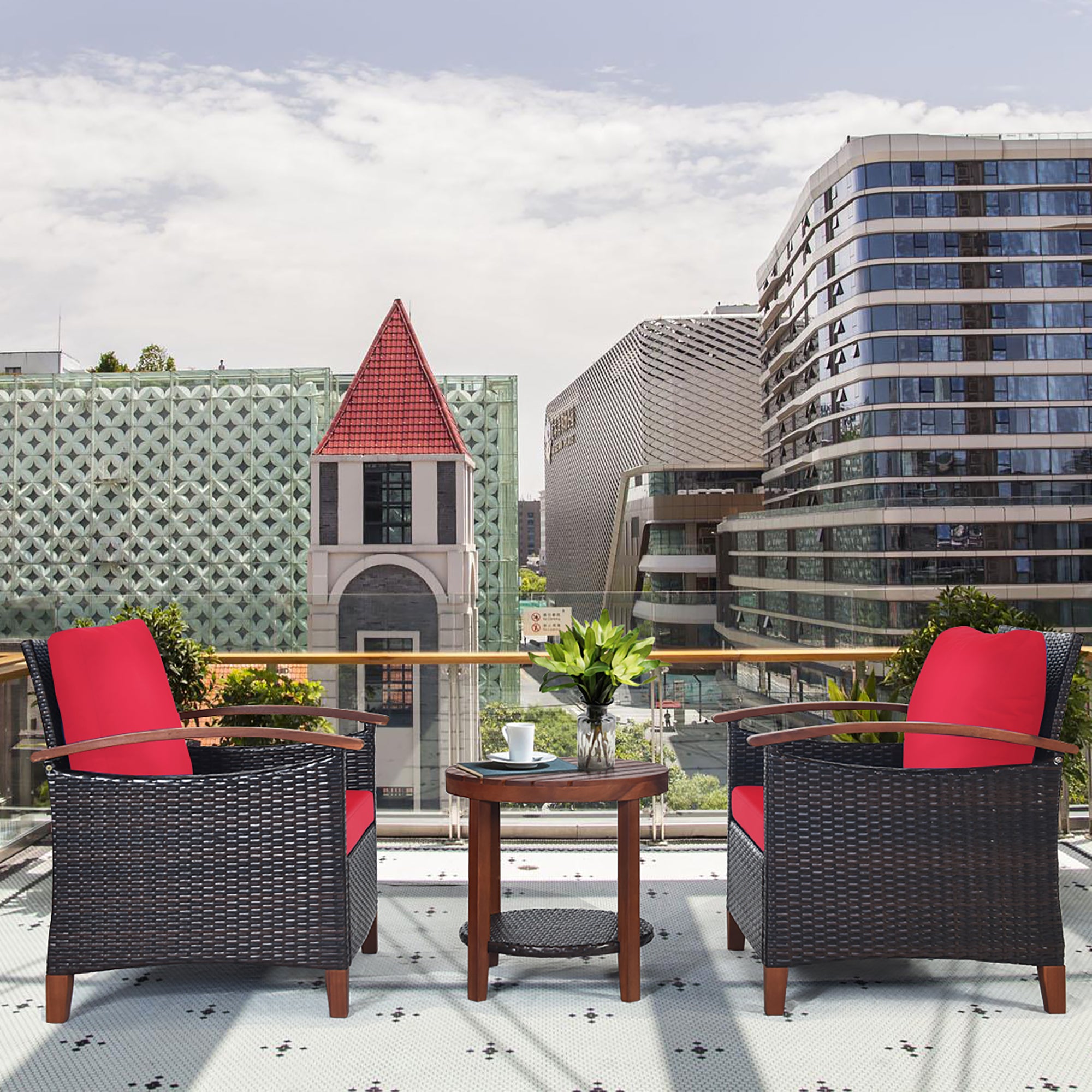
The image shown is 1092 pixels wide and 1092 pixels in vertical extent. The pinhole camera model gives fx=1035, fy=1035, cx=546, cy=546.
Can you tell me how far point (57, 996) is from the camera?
2361mm

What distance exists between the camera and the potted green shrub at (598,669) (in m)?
2.69

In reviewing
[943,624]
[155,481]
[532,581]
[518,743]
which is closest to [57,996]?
[518,743]

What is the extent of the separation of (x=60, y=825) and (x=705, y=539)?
5065 cm

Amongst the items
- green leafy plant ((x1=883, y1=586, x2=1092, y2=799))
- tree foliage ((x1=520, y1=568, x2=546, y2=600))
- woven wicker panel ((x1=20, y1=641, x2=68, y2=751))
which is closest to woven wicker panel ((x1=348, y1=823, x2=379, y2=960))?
woven wicker panel ((x1=20, y1=641, x2=68, y2=751))

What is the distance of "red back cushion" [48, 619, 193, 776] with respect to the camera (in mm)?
2561

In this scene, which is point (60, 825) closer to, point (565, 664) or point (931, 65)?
point (565, 664)

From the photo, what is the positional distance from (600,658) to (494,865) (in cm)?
67

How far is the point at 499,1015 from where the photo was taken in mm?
2441

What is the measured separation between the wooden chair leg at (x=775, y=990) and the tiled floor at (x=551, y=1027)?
22 millimetres

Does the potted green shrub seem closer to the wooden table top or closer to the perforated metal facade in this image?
the wooden table top

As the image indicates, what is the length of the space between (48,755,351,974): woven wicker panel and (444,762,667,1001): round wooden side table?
356mm

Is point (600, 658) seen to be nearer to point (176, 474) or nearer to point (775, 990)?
point (775, 990)

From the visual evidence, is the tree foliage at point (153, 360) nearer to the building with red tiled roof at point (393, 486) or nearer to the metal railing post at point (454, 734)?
the building with red tiled roof at point (393, 486)

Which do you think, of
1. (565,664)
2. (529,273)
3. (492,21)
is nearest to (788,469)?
(529,273)
